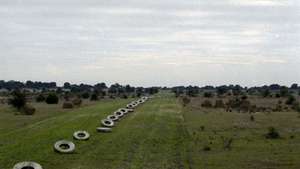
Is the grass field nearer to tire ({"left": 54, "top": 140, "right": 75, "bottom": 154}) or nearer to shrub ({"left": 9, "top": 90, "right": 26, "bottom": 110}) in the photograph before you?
tire ({"left": 54, "top": 140, "right": 75, "bottom": 154})

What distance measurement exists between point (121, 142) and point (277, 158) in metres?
10.5

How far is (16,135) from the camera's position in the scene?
38281mm

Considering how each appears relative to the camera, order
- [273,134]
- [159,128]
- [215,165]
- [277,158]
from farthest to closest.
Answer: [159,128] < [273,134] < [277,158] < [215,165]

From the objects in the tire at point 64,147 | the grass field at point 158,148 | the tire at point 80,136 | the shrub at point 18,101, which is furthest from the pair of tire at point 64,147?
the shrub at point 18,101

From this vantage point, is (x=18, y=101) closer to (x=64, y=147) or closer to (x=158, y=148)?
(x=64, y=147)

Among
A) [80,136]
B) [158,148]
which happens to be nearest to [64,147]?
[158,148]

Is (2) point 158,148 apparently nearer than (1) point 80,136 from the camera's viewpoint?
Yes

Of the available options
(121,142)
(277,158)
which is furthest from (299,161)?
(121,142)

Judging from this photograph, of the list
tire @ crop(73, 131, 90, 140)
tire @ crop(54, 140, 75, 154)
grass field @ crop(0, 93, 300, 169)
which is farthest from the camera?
tire @ crop(73, 131, 90, 140)

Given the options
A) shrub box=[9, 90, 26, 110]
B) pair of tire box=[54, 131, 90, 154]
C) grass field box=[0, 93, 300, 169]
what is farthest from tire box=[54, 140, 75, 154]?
shrub box=[9, 90, 26, 110]

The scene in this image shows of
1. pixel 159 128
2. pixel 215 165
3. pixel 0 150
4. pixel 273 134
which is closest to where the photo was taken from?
pixel 215 165

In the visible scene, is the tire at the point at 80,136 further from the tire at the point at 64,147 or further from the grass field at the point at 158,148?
the tire at the point at 64,147

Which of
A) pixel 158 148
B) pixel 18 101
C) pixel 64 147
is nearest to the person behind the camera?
pixel 64 147

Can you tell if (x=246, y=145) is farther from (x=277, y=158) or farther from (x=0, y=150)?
(x=0, y=150)
